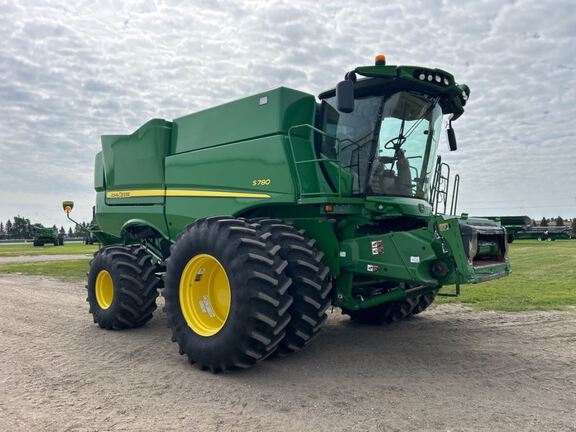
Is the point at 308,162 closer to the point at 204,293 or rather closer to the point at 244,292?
the point at 244,292

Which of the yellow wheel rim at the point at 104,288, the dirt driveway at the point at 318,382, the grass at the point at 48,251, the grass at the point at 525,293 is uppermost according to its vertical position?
the yellow wheel rim at the point at 104,288

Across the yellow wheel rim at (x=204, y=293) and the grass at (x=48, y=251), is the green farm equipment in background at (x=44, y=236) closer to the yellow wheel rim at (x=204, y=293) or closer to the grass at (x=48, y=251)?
the grass at (x=48, y=251)

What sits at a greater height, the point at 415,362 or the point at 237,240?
the point at 237,240

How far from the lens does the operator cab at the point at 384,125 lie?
5.46 metres

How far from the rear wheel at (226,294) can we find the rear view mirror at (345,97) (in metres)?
1.57

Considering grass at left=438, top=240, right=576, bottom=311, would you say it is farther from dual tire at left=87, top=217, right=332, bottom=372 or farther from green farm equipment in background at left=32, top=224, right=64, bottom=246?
green farm equipment in background at left=32, top=224, right=64, bottom=246

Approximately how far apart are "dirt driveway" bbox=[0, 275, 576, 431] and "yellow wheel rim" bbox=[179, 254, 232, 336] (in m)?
0.54

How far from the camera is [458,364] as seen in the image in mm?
5051

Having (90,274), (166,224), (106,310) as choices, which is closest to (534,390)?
(166,224)

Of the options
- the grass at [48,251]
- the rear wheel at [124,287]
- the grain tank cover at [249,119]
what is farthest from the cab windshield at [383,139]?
the grass at [48,251]

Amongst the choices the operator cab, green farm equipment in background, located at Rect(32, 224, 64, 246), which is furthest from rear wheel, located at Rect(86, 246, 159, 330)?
green farm equipment in background, located at Rect(32, 224, 64, 246)

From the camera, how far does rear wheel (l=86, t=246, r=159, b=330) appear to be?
6.84 meters

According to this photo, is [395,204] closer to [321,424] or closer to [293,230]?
[293,230]

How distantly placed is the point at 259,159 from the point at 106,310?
3493 mm
